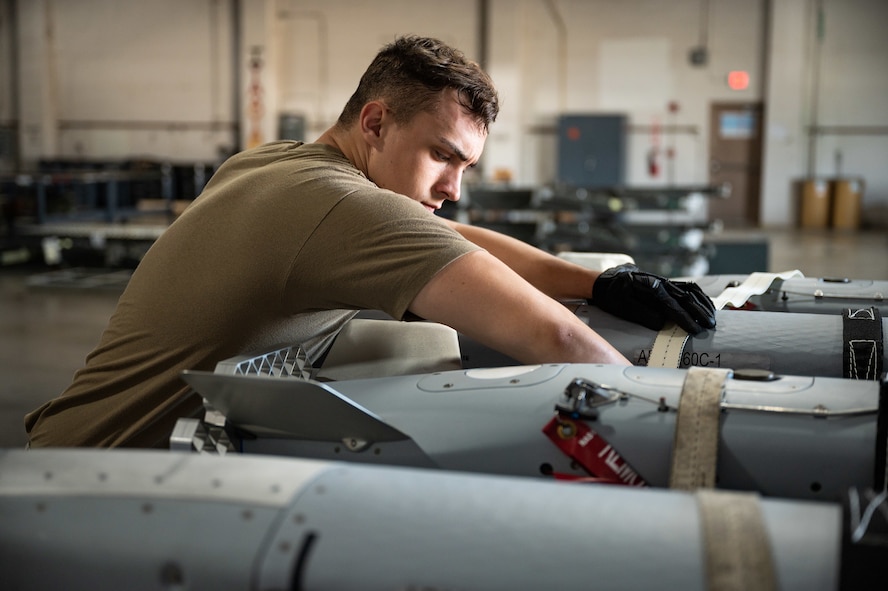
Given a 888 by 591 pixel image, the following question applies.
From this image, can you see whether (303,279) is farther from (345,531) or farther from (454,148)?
(345,531)

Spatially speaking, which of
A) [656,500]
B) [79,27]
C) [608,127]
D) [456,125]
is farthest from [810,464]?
[79,27]

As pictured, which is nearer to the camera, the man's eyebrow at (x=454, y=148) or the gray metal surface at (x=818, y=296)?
the man's eyebrow at (x=454, y=148)

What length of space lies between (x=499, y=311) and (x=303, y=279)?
311mm

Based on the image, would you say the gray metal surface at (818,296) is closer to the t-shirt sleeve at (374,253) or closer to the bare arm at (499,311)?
the bare arm at (499,311)

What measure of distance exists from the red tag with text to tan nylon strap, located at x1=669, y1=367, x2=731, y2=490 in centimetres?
7

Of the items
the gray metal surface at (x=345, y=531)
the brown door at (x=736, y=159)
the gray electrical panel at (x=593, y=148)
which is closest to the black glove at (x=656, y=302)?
the gray metal surface at (x=345, y=531)

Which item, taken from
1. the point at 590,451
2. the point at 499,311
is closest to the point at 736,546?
the point at 590,451

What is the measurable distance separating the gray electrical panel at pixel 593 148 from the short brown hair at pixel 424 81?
1274 centimetres

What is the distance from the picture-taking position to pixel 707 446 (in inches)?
46.7

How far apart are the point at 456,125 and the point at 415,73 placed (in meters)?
0.12

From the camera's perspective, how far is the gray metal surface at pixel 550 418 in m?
1.19

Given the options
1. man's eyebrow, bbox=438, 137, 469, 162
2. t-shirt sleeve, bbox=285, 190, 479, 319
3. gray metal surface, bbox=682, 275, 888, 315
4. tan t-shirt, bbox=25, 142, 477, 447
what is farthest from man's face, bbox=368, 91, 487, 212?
gray metal surface, bbox=682, 275, 888, 315

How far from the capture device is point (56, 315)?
22.8 feet

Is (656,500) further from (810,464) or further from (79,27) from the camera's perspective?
(79,27)
